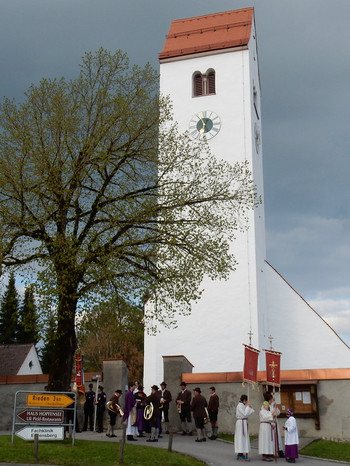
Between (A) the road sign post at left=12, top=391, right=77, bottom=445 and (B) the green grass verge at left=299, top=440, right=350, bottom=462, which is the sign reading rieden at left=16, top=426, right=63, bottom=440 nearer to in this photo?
(A) the road sign post at left=12, top=391, right=77, bottom=445

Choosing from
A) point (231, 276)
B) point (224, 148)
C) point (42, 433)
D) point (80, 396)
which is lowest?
point (42, 433)

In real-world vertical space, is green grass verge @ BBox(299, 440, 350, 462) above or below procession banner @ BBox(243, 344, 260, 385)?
below

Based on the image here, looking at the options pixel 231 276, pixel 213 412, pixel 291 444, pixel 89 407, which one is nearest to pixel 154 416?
pixel 213 412

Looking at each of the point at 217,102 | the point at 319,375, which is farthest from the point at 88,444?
the point at 217,102

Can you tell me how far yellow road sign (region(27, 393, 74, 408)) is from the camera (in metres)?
14.0

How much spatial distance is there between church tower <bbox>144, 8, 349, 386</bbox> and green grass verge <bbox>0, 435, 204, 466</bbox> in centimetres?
1356

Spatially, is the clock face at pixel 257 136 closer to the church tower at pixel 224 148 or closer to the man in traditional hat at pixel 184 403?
the church tower at pixel 224 148

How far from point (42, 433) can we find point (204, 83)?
77.6 feet

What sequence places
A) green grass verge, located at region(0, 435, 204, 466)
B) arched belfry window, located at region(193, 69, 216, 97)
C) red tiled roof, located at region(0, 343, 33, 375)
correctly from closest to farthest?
green grass verge, located at region(0, 435, 204, 466) < arched belfry window, located at region(193, 69, 216, 97) < red tiled roof, located at region(0, 343, 33, 375)

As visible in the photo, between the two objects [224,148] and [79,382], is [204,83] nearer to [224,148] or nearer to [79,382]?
[224,148]

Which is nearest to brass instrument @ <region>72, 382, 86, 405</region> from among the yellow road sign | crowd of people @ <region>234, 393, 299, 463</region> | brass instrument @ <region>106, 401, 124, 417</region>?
brass instrument @ <region>106, 401, 124, 417</region>

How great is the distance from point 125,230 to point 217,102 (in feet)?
54.4

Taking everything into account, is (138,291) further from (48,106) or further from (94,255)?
(48,106)

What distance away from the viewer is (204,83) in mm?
33250
